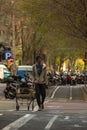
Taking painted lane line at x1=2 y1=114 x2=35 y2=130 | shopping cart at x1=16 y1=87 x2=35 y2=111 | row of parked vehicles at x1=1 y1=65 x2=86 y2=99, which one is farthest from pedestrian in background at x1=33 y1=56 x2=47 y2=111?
painted lane line at x1=2 y1=114 x2=35 y2=130

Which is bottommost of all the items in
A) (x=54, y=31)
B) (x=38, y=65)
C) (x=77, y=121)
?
(x=77, y=121)

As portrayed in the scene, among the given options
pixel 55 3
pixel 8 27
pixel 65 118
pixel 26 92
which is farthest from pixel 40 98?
pixel 8 27

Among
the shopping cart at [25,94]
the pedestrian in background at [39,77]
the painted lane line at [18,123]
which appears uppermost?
the pedestrian in background at [39,77]

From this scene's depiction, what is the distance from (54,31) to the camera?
3816 centimetres

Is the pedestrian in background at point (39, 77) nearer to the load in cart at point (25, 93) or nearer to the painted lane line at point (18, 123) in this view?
the load in cart at point (25, 93)

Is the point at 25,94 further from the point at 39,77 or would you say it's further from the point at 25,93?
the point at 39,77

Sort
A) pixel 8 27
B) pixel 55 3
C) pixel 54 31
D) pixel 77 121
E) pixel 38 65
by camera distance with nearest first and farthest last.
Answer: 1. pixel 77 121
2. pixel 38 65
3. pixel 55 3
4. pixel 54 31
5. pixel 8 27

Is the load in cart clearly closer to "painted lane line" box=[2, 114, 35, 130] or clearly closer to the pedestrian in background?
the pedestrian in background

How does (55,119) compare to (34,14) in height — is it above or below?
below

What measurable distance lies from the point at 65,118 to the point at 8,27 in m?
48.2

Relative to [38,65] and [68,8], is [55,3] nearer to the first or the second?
[68,8]

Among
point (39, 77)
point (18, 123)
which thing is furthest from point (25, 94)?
point (18, 123)

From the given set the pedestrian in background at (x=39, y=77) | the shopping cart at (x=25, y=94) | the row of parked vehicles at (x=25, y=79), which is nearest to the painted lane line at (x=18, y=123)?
the pedestrian in background at (x=39, y=77)

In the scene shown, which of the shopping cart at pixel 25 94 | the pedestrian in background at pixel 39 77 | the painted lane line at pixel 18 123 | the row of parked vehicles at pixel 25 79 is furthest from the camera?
the row of parked vehicles at pixel 25 79
